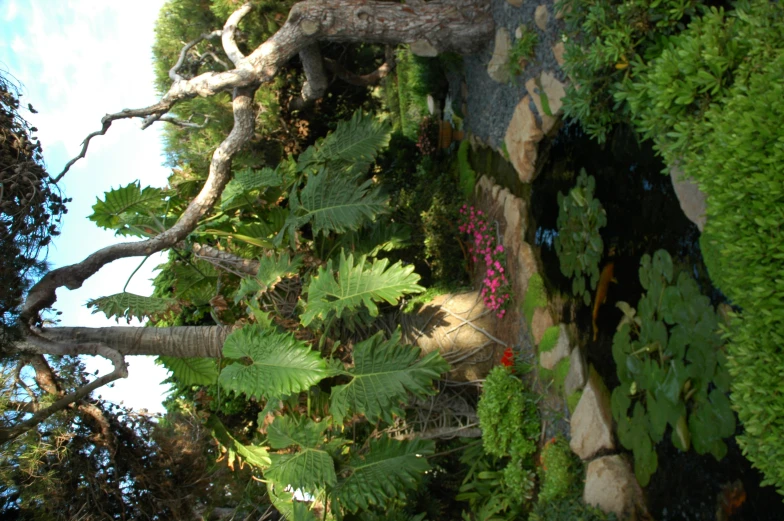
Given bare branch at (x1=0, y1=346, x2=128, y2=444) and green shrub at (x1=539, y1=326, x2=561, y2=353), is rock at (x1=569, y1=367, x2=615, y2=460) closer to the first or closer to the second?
green shrub at (x1=539, y1=326, x2=561, y2=353)

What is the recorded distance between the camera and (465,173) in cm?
484

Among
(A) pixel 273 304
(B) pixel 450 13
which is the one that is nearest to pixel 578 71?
(B) pixel 450 13

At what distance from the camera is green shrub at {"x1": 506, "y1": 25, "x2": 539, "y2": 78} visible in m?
3.62

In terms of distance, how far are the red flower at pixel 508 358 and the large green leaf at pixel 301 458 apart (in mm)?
1216

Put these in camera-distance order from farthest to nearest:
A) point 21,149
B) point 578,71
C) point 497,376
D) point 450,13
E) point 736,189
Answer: point 450,13, point 497,376, point 21,149, point 578,71, point 736,189

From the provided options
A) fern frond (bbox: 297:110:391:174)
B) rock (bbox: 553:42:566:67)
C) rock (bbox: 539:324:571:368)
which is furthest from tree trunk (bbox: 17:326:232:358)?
rock (bbox: 553:42:566:67)

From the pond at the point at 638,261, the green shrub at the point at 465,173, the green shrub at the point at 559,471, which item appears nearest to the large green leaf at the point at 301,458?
the green shrub at the point at 559,471

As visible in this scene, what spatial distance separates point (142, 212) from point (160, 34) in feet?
7.64

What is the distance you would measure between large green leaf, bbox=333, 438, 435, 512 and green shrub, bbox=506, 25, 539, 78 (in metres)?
2.40

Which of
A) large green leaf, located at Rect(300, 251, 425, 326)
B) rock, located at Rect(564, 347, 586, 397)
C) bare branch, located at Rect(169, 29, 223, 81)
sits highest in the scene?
bare branch, located at Rect(169, 29, 223, 81)

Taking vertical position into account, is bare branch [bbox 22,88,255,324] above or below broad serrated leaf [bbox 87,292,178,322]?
above

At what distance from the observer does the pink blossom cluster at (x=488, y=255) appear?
4.06 m

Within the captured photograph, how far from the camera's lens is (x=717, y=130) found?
75.8 inches

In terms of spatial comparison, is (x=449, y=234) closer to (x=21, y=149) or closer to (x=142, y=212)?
(x=142, y=212)
